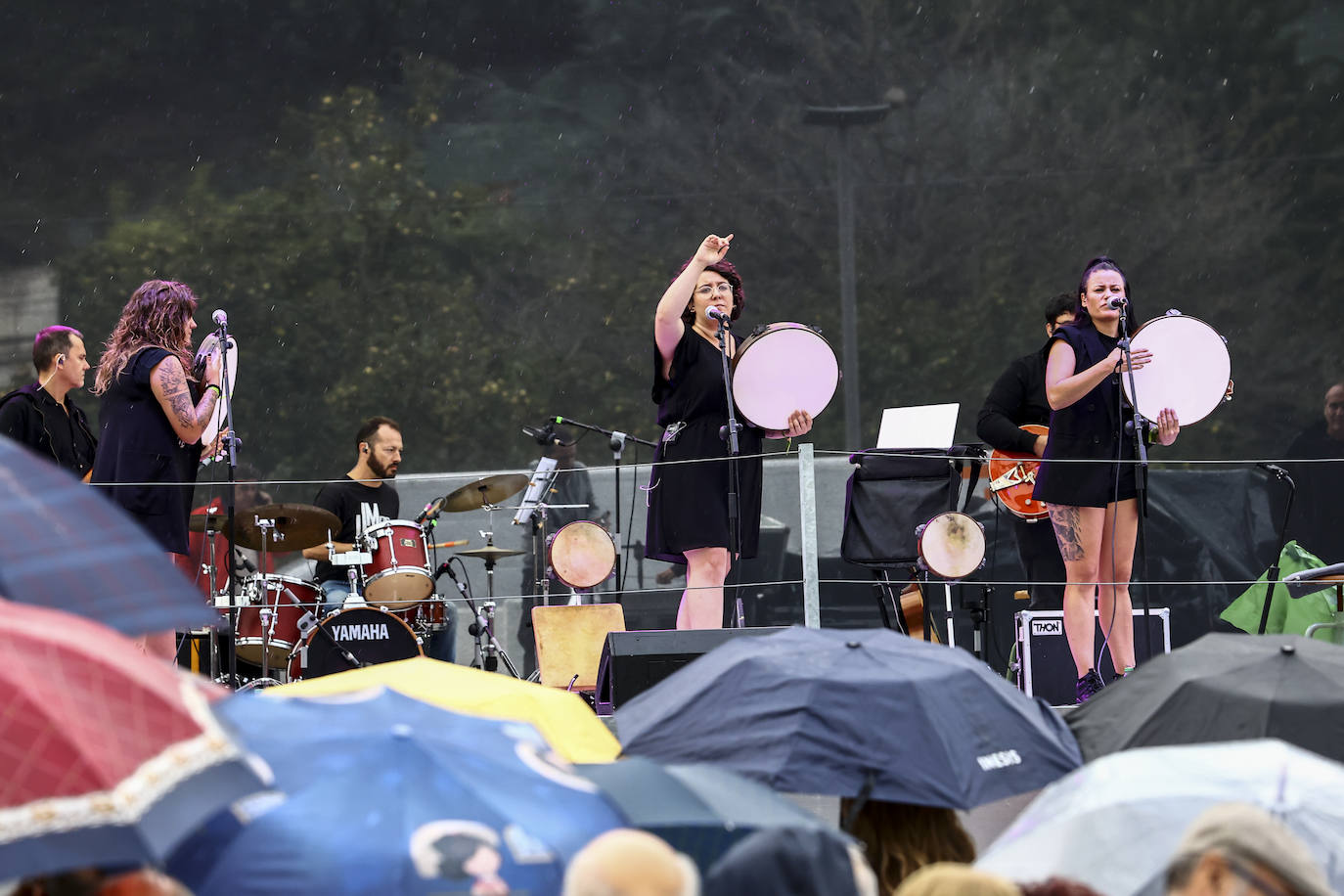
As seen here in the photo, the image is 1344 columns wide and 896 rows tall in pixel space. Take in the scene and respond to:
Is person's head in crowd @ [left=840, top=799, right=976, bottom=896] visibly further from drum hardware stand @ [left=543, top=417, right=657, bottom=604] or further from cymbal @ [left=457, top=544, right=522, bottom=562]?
cymbal @ [left=457, top=544, right=522, bottom=562]

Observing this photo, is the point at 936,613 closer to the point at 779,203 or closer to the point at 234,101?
the point at 779,203

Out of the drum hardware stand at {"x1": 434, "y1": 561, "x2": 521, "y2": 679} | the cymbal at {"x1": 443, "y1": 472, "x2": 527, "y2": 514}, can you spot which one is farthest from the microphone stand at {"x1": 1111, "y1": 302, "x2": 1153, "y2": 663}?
the drum hardware stand at {"x1": 434, "y1": 561, "x2": 521, "y2": 679}

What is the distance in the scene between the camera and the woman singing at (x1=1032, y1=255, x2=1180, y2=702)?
6203 millimetres

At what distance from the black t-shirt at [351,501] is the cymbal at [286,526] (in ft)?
2.33

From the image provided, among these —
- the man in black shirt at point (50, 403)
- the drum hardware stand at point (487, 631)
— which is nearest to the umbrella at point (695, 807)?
the man in black shirt at point (50, 403)

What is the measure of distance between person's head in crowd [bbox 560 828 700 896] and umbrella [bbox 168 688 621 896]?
48 centimetres

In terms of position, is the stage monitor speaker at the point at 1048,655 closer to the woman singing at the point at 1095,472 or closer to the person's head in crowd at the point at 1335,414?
the woman singing at the point at 1095,472

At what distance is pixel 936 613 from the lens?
8227mm

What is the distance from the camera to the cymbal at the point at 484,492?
819 centimetres

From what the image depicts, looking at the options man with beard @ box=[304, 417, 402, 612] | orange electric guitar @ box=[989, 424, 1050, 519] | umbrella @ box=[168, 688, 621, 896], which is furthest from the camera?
man with beard @ box=[304, 417, 402, 612]

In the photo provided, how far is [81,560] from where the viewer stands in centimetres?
267

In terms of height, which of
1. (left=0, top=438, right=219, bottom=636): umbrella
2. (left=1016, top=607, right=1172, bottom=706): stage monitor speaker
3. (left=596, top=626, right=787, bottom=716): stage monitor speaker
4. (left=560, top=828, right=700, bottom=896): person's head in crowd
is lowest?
(left=1016, top=607, right=1172, bottom=706): stage monitor speaker

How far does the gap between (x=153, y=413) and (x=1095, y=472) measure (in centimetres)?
345

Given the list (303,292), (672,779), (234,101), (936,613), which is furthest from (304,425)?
(672,779)
